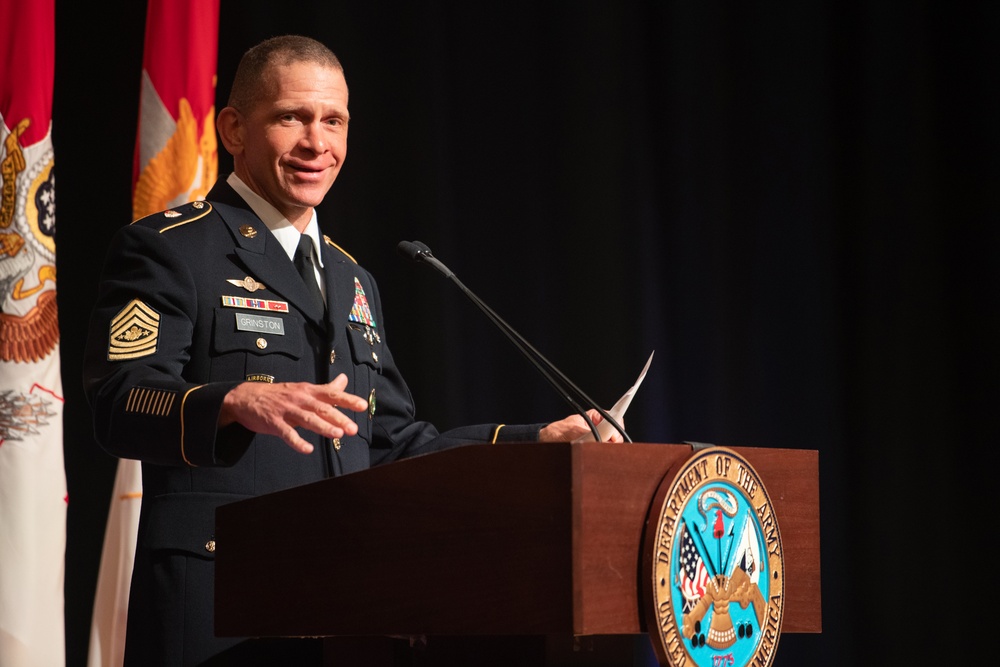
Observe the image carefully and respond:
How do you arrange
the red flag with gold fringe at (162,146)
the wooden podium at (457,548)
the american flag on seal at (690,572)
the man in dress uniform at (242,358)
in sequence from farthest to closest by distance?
1. the red flag with gold fringe at (162,146)
2. the man in dress uniform at (242,358)
3. the american flag on seal at (690,572)
4. the wooden podium at (457,548)

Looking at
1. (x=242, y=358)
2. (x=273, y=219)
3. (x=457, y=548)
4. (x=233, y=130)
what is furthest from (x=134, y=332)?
(x=457, y=548)

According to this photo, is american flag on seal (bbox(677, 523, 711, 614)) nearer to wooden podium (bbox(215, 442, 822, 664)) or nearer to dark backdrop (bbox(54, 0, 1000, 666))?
wooden podium (bbox(215, 442, 822, 664))

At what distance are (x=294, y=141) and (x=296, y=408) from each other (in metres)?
0.77

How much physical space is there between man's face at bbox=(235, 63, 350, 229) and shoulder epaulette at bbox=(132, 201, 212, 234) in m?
0.12

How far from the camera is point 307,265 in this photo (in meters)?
1.95

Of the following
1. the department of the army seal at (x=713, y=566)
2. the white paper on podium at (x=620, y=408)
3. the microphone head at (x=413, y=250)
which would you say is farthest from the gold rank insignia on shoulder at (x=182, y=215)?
the department of the army seal at (x=713, y=566)

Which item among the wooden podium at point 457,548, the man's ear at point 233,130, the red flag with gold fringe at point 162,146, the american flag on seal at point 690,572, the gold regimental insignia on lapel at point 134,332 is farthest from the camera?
the red flag with gold fringe at point 162,146

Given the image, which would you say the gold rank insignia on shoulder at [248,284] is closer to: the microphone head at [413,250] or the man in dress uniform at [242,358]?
the man in dress uniform at [242,358]

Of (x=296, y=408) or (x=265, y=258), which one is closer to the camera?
(x=296, y=408)

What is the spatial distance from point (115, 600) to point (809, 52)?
2405 mm

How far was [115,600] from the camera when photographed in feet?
9.46

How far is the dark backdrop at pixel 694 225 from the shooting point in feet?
10.6

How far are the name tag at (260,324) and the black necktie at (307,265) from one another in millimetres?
116

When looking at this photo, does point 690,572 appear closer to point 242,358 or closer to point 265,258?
point 242,358
